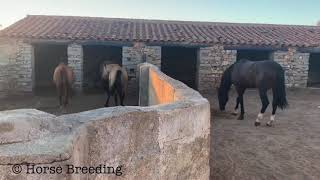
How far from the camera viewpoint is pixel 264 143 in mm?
6090

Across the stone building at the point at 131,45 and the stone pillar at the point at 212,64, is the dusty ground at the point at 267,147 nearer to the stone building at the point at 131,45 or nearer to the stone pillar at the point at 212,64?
the stone pillar at the point at 212,64

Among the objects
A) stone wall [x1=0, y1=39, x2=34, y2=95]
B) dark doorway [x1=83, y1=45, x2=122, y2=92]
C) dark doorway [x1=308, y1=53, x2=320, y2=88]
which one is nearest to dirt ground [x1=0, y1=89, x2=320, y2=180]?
stone wall [x1=0, y1=39, x2=34, y2=95]

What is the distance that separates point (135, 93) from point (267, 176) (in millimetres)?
8858

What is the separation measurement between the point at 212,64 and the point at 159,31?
2887mm

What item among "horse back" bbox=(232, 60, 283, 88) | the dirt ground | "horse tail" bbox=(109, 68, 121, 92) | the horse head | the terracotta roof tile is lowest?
the dirt ground

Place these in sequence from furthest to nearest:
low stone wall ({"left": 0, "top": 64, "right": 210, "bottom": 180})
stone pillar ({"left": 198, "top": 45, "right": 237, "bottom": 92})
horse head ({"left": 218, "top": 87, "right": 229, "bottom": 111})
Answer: stone pillar ({"left": 198, "top": 45, "right": 237, "bottom": 92}), horse head ({"left": 218, "top": 87, "right": 229, "bottom": 111}), low stone wall ({"left": 0, "top": 64, "right": 210, "bottom": 180})

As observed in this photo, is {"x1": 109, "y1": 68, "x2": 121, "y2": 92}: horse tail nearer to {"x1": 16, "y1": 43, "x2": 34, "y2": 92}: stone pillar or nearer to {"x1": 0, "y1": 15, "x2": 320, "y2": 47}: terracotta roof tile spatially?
{"x1": 0, "y1": 15, "x2": 320, "y2": 47}: terracotta roof tile

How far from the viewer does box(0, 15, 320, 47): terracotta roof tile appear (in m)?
12.9

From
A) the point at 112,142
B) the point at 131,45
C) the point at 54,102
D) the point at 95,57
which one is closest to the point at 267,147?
the point at 112,142

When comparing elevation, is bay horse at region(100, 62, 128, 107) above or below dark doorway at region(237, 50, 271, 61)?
below

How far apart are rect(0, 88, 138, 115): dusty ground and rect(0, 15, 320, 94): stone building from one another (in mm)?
499

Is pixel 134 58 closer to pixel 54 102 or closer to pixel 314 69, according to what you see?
pixel 54 102

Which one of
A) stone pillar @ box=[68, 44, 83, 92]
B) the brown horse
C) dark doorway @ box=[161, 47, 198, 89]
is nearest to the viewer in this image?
the brown horse

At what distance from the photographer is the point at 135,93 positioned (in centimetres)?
1302
